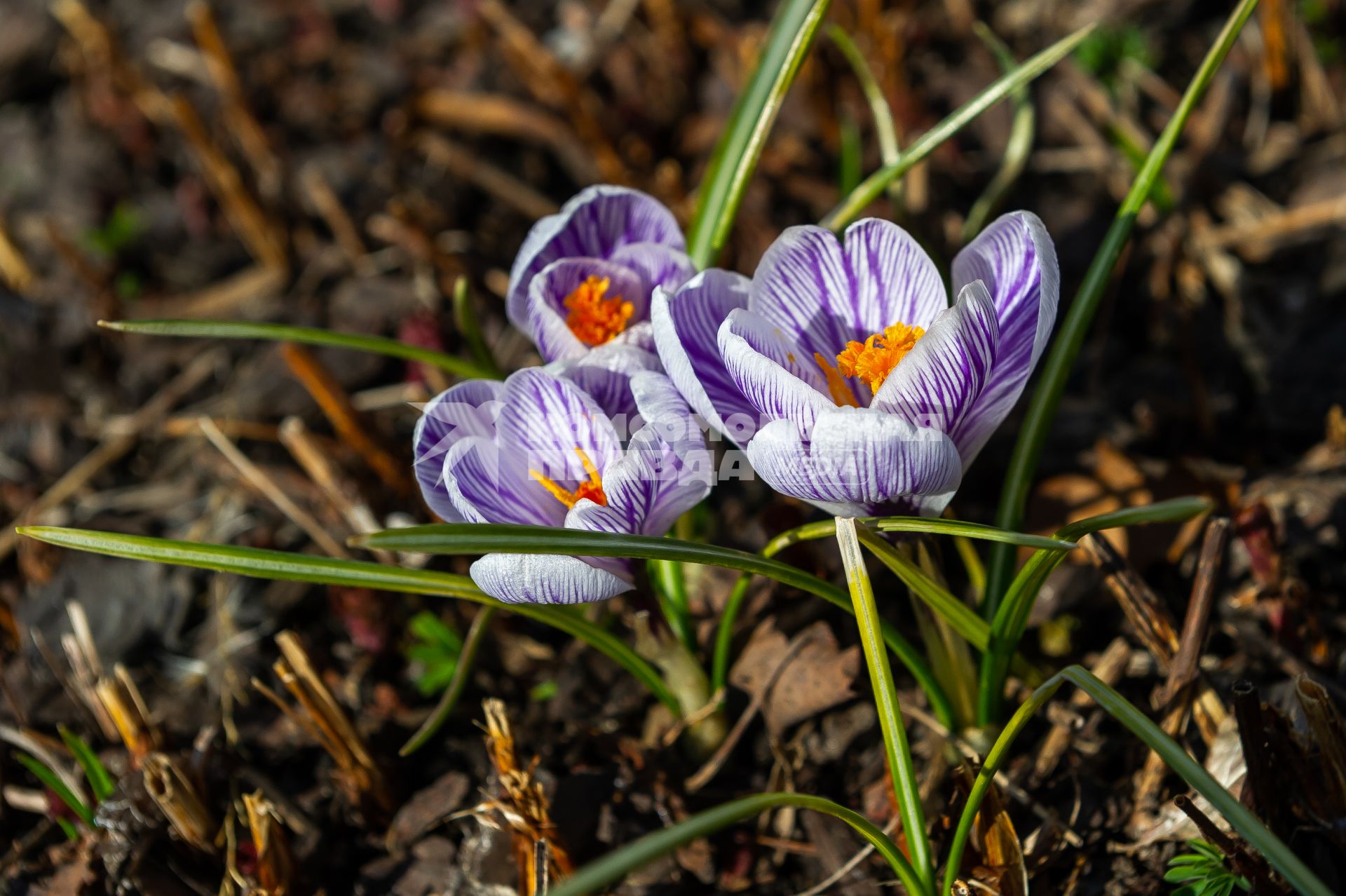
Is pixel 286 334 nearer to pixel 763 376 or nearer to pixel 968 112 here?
pixel 763 376

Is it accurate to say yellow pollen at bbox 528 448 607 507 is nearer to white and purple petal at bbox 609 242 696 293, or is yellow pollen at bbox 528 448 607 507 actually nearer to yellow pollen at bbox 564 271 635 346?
yellow pollen at bbox 564 271 635 346

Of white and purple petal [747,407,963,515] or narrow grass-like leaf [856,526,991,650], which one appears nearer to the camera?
white and purple petal [747,407,963,515]

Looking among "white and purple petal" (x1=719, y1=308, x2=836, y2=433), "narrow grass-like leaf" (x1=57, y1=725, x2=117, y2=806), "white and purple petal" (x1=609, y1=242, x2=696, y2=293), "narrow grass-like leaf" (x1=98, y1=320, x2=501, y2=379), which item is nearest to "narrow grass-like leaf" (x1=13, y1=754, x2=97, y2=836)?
"narrow grass-like leaf" (x1=57, y1=725, x2=117, y2=806)

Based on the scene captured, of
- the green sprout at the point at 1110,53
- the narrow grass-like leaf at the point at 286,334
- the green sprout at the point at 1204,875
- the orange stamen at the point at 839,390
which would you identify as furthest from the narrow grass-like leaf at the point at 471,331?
the green sprout at the point at 1110,53

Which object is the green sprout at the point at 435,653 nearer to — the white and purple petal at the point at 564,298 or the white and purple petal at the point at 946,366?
the white and purple petal at the point at 564,298

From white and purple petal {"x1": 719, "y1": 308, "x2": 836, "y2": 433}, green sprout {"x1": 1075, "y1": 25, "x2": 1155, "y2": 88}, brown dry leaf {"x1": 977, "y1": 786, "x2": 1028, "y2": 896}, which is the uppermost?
green sprout {"x1": 1075, "y1": 25, "x2": 1155, "y2": 88}

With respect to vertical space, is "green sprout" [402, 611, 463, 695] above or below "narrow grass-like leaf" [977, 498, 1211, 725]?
below

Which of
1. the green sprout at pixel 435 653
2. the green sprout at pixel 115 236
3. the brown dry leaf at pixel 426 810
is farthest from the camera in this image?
the green sprout at pixel 115 236
